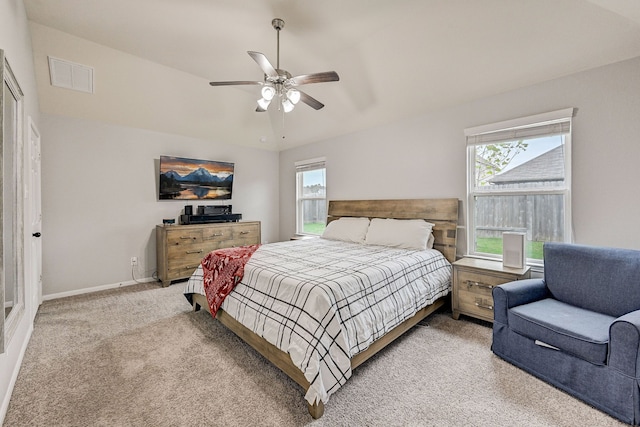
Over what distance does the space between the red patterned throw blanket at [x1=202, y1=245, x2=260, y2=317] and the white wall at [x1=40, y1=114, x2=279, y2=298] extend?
2075mm

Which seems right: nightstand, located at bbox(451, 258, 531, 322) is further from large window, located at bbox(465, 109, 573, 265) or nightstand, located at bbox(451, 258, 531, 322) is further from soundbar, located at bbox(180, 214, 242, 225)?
soundbar, located at bbox(180, 214, 242, 225)

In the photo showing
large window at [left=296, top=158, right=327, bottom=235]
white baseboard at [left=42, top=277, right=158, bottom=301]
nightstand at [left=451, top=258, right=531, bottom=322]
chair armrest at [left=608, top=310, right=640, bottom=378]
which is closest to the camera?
chair armrest at [left=608, top=310, right=640, bottom=378]

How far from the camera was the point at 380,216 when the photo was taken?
396cm

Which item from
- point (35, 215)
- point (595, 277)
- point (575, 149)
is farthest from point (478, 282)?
point (35, 215)

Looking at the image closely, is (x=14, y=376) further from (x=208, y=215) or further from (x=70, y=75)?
(x=70, y=75)

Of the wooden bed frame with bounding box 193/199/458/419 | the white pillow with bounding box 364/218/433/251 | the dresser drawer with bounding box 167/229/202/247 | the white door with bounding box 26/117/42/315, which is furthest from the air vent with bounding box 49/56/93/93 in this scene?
the white pillow with bounding box 364/218/433/251

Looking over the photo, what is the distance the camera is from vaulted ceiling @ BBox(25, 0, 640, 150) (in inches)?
89.2

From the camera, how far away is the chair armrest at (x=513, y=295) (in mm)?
2078

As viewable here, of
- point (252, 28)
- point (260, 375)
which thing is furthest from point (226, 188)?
point (260, 375)

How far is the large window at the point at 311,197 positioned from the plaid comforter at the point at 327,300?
2.32 metres

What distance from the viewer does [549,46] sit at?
236 cm

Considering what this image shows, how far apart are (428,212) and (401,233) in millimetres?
507

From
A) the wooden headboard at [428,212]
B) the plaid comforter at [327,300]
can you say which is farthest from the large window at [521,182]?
the plaid comforter at [327,300]

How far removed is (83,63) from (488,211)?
501 centimetres
